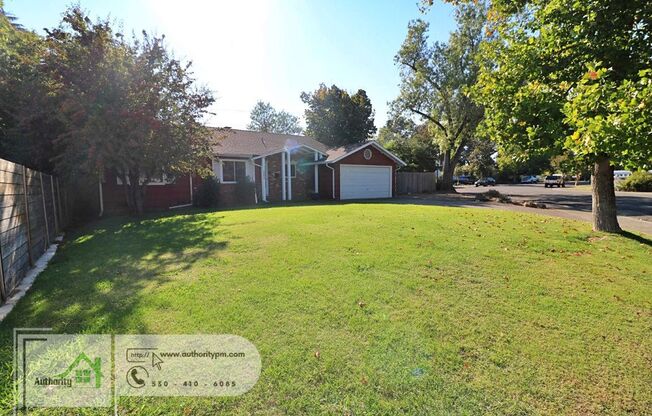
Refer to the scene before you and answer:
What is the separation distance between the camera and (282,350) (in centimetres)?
307

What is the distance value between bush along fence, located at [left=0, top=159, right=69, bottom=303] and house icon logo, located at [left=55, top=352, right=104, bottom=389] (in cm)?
235

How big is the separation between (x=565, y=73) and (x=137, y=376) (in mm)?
8872

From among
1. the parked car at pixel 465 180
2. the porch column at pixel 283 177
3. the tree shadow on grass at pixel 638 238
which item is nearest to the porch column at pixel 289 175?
the porch column at pixel 283 177

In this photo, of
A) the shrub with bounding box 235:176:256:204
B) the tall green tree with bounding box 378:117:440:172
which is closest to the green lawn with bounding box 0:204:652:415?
the shrub with bounding box 235:176:256:204

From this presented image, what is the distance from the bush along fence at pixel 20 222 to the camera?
4430mm

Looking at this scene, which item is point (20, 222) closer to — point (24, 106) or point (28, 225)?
point (28, 225)

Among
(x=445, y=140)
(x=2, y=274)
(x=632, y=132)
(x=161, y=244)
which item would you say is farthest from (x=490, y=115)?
(x=445, y=140)

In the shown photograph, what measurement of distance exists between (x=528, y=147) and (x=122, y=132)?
11.9 meters

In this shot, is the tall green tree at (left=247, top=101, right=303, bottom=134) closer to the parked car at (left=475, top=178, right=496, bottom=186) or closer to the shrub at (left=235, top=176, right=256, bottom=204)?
the parked car at (left=475, top=178, right=496, bottom=186)

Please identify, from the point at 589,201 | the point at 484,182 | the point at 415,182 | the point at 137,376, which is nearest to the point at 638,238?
the point at 137,376

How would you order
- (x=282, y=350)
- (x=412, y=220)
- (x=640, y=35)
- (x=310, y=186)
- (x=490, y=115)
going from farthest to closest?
1. (x=310, y=186)
2. (x=412, y=220)
3. (x=490, y=115)
4. (x=640, y=35)
5. (x=282, y=350)

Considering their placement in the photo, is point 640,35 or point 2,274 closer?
point 2,274

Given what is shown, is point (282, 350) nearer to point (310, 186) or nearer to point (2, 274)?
point (2, 274)

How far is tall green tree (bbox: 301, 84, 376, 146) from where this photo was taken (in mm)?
33719
